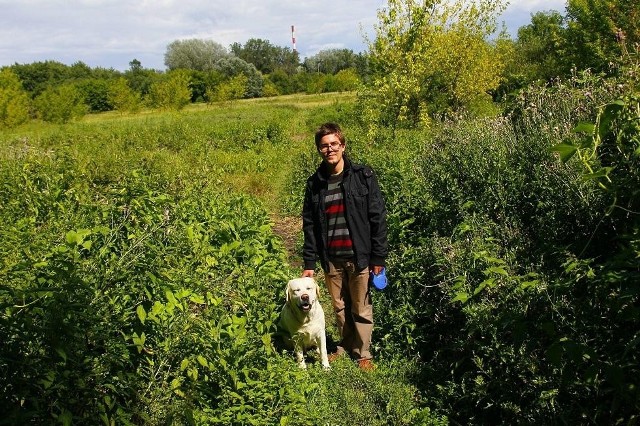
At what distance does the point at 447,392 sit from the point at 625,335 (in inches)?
56.2

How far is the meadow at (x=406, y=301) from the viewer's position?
2.33 meters

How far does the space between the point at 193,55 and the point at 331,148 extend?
91.4 m

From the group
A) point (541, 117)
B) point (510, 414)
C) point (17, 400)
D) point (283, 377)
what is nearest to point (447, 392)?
point (510, 414)

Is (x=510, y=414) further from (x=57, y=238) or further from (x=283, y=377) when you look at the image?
(x=57, y=238)

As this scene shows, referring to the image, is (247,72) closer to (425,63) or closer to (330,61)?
(330,61)

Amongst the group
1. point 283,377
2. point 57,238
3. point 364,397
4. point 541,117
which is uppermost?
point 541,117

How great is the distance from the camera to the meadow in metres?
2.33

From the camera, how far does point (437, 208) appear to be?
18.8ft

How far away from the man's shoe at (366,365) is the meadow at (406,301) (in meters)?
0.14

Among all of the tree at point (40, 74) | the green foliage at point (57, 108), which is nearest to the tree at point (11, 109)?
the green foliage at point (57, 108)

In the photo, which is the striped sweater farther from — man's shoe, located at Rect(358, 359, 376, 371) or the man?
man's shoe, located at Rect(358, 359, 376, 371)

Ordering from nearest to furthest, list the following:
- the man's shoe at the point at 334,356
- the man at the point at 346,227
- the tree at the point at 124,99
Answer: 1. the man at the point at 346,227
2. the man's shoe at the point at 334,356
3. the tree at the point at 124,99

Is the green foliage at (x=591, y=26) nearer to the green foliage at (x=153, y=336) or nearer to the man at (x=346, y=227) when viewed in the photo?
the man at (x=346, y=227)

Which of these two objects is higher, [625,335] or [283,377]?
[625,335]
